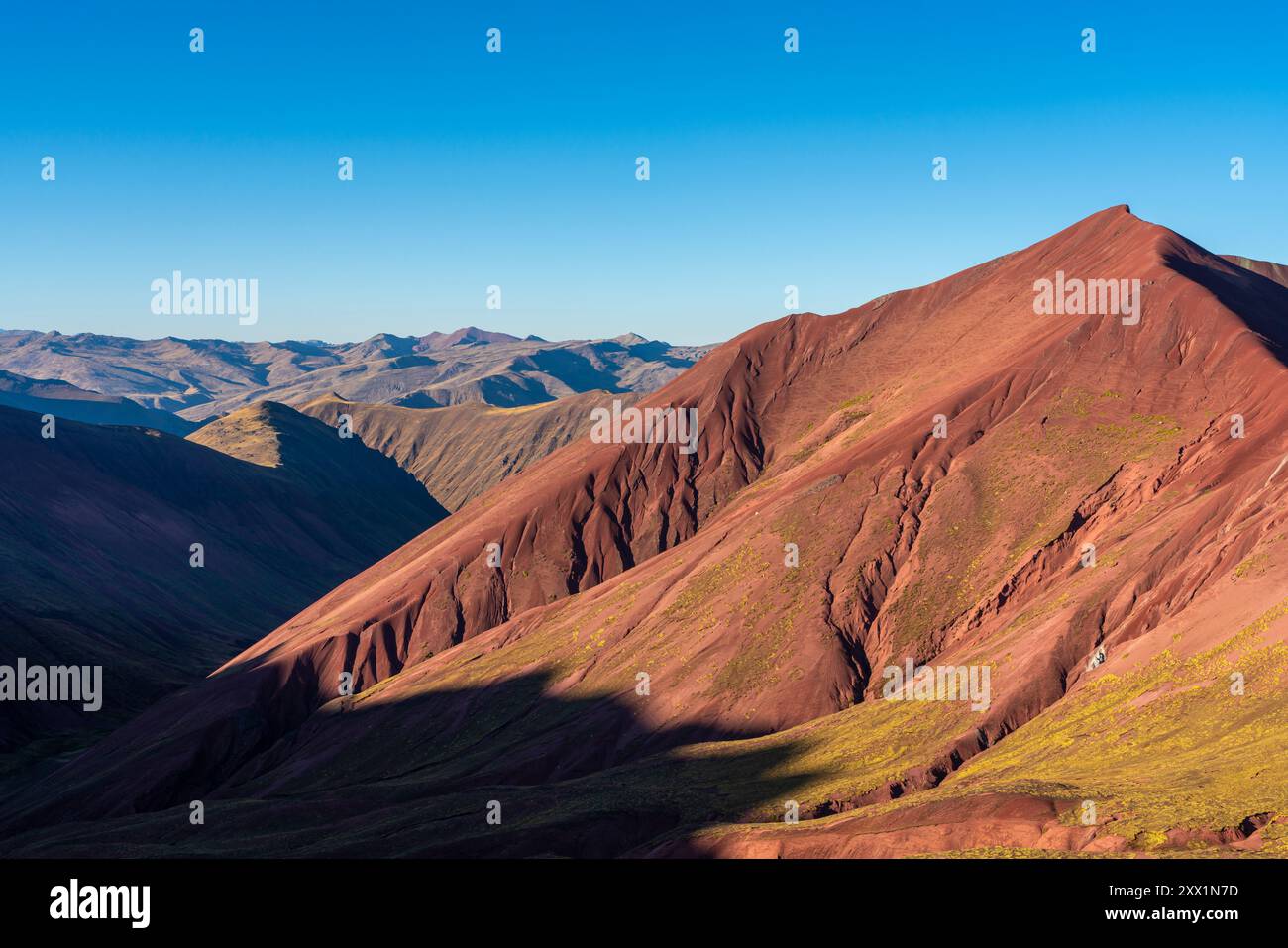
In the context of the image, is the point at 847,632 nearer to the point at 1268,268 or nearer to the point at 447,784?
the point at 447,784

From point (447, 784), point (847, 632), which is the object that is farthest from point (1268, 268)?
point (447, 784)

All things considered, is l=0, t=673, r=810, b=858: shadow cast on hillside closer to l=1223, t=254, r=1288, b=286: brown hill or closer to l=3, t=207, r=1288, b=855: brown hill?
l=3, t=207, r=1288, b=855: brown hill

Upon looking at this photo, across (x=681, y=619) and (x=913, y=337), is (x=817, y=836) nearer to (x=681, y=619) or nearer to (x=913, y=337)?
(x=681, y=619)

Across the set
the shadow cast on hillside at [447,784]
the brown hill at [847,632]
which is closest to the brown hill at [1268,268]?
the brown hill at [847,632]

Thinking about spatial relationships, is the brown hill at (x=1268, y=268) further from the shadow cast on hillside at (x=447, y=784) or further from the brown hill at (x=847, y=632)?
the shadow cast on hillside at (x=447, y=784)

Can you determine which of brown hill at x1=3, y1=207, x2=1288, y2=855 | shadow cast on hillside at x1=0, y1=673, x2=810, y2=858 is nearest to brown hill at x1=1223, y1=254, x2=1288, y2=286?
brown hill at x1=3, y1=207, x2=1288, y2=855

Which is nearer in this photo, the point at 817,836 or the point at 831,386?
the point at 817,836

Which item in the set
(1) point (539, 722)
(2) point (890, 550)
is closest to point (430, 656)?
(1) point (539, 722)
